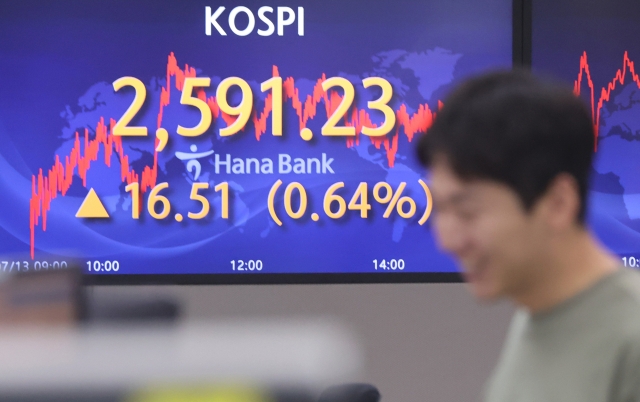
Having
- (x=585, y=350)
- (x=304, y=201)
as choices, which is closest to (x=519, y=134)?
(x=585, y=350)

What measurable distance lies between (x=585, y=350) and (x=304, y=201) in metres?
1.93

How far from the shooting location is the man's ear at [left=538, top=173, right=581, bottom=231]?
769 millimetres

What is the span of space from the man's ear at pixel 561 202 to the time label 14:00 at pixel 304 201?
1891 millimetres

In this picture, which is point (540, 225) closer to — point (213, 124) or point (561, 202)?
point (561, 202)

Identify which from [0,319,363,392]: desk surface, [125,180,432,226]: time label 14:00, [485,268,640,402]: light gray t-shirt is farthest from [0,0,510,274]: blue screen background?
[0,319,363,392]: desk surface

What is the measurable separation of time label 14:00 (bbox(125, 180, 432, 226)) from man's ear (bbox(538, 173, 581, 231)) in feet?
6.20

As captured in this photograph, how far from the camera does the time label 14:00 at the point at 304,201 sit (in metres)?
2.64

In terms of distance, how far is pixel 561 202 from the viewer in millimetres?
777

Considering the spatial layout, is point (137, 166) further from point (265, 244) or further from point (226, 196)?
point (265, 244)

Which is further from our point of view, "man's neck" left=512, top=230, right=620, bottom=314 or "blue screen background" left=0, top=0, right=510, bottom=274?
"blue screen background" left=0, top=0, right=510, bottom=274

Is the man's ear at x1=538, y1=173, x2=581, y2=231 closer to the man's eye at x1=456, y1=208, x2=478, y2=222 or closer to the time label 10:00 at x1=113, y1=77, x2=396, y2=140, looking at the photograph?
the man's eye at x1=456, y1=208, x2=478, y2=222

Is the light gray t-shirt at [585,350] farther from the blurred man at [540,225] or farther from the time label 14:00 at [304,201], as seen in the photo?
the time label 14:00 at [304,201]

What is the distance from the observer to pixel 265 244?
266cm

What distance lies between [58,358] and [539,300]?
1.75ft
